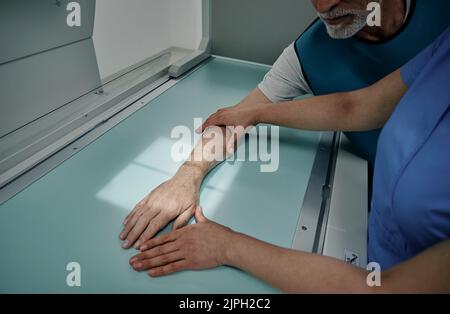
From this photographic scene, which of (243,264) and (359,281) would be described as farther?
(243,264)

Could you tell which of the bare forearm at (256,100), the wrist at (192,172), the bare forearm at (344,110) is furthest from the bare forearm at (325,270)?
the bare forearm at (256,100)

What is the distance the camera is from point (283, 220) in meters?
0.82

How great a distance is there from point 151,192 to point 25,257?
30 centimetres

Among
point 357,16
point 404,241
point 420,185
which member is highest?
point 357,16

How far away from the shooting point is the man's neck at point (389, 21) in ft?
2.97

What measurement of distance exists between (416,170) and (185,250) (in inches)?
18.5

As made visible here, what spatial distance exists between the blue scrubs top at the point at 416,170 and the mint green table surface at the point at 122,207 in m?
0.21

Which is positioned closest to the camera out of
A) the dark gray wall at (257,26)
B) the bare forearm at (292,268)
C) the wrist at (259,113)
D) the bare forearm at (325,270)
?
the bare forearm at (325,270)

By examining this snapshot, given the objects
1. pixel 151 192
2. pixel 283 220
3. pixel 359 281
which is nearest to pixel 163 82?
pixel 151 192

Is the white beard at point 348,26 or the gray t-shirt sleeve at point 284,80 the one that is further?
the gray t-shirt sleeve at point 284,80

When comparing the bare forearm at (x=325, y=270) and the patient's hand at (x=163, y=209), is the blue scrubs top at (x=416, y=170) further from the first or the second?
the patient's hand at (x=163, y=209)

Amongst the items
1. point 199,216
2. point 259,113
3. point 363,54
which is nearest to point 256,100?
point 259,113

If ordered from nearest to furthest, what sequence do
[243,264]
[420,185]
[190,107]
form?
[420,185], [243,264], [190,107]
